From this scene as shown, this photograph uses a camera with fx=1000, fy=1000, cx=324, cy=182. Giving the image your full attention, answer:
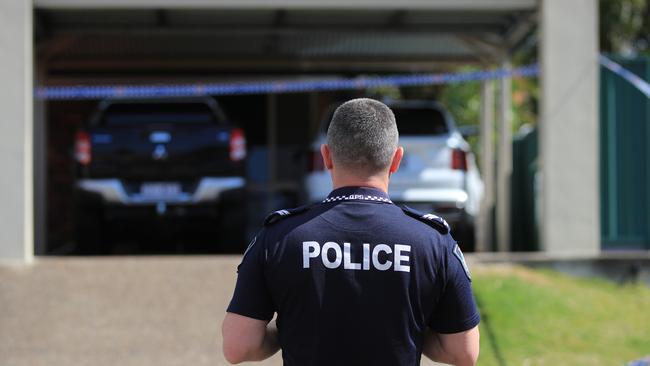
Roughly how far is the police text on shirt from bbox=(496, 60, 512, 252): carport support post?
921 centimetres

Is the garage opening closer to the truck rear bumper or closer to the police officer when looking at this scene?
the truck rear bumper

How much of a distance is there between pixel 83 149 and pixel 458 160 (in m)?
3.99

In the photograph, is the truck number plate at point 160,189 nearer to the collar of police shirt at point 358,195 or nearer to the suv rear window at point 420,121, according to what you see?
the suv rear window at point 420,121

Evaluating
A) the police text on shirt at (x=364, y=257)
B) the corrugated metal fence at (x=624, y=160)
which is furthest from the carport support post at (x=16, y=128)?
the police text on shirt at (x=364, y=257)

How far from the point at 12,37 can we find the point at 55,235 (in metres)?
5.82

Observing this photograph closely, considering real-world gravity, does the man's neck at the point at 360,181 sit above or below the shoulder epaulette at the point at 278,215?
above

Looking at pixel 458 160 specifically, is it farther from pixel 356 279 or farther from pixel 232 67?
pixel 356 279

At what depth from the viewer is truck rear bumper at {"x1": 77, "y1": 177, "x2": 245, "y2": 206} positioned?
10.5 meters

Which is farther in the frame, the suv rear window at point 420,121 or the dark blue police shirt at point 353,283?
the suv rear window at point 420,121

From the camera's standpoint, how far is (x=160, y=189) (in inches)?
416

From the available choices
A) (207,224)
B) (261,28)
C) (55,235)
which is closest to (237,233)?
(207,224)

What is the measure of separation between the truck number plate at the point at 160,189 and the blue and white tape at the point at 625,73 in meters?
4.60

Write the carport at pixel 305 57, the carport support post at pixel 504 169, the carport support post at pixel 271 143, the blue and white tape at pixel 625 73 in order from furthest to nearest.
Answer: the carport support post at pixel 271 143
the carport support post at pixel 504 169
the blue and white tape at pixel 625 73
the carport at pixel 305 57

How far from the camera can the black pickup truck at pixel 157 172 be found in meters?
10.5
